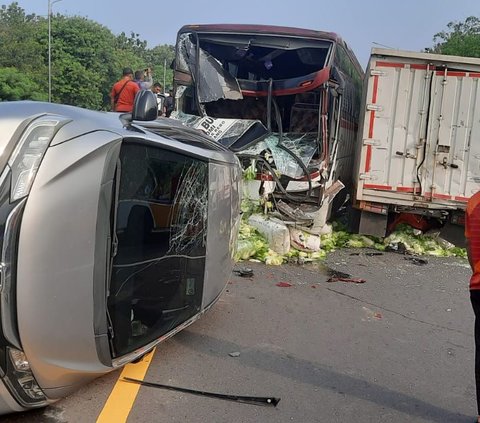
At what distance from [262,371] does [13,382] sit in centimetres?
189

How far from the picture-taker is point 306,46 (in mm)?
8422

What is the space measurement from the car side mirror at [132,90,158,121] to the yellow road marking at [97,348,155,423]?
→ 163 centimetres

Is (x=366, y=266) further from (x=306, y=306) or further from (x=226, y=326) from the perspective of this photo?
(x=226, y=326)

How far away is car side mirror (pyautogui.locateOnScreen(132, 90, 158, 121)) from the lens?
11.5 ft

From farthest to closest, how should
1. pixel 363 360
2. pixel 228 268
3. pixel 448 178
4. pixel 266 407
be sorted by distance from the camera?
pixel 448 178 → pixel 228 268 → pixel 363 360 → pixel 266 407

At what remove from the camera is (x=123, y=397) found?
11.3 ft

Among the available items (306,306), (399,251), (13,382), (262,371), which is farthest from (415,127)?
(13,382)

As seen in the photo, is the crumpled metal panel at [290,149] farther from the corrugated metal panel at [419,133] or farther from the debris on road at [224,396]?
the debris on road at [224,396]

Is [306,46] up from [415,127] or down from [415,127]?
up

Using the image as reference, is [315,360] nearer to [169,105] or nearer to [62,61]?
[169,105]

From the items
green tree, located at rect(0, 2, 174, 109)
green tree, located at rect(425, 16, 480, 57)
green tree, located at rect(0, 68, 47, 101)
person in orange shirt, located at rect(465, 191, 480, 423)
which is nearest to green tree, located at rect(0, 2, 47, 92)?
green tree, located at rect(0, 2, 174, 109)

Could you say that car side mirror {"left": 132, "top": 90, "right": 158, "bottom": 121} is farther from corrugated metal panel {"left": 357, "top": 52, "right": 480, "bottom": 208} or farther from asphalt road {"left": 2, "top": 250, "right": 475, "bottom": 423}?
corrugated metal panel {"left": 357, "top": 52, "right": 480, "bottom": 208}

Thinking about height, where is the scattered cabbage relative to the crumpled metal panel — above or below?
below

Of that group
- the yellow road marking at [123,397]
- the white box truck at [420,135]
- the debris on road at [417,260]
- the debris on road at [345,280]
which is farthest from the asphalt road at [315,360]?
the white box truck at [420,135]
